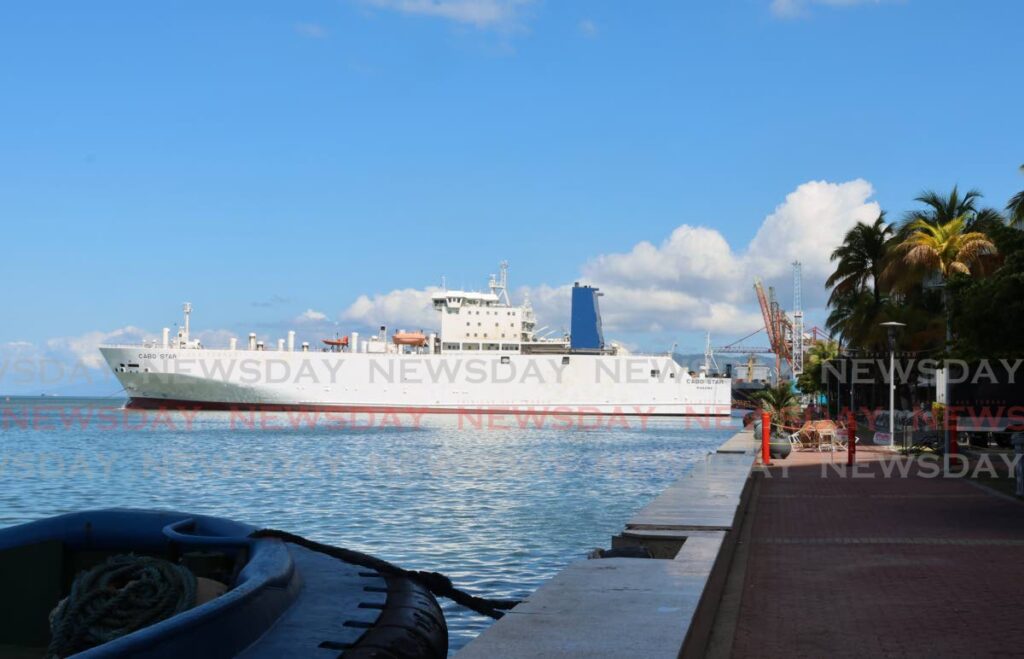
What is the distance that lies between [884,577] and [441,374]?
65000mm

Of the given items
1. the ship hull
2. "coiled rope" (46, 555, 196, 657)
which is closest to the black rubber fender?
"coiled rope" (46, 555, 196, 657)

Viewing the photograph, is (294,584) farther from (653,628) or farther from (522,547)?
(522,547)

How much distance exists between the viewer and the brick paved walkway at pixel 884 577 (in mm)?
5672

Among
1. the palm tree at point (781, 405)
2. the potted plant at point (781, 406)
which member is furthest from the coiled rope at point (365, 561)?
the palm tree at point (781, 405)

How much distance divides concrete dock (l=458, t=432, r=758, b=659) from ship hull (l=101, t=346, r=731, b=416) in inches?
2476

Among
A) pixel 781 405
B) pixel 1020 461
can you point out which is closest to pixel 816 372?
pixel 781 405

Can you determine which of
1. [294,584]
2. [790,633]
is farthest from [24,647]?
[790,633]

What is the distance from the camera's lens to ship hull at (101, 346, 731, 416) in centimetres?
6906

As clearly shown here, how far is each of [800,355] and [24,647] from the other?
13808cm

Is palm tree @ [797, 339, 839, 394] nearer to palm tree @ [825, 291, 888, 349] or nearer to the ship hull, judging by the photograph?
the ship hull

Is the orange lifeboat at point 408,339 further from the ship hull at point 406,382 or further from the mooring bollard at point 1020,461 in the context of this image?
the mooring bollard at point 1020,461

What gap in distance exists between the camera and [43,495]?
69.9 feet

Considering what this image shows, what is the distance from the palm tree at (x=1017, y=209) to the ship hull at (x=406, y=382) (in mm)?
52708

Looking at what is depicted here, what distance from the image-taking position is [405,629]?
5.20 metres
